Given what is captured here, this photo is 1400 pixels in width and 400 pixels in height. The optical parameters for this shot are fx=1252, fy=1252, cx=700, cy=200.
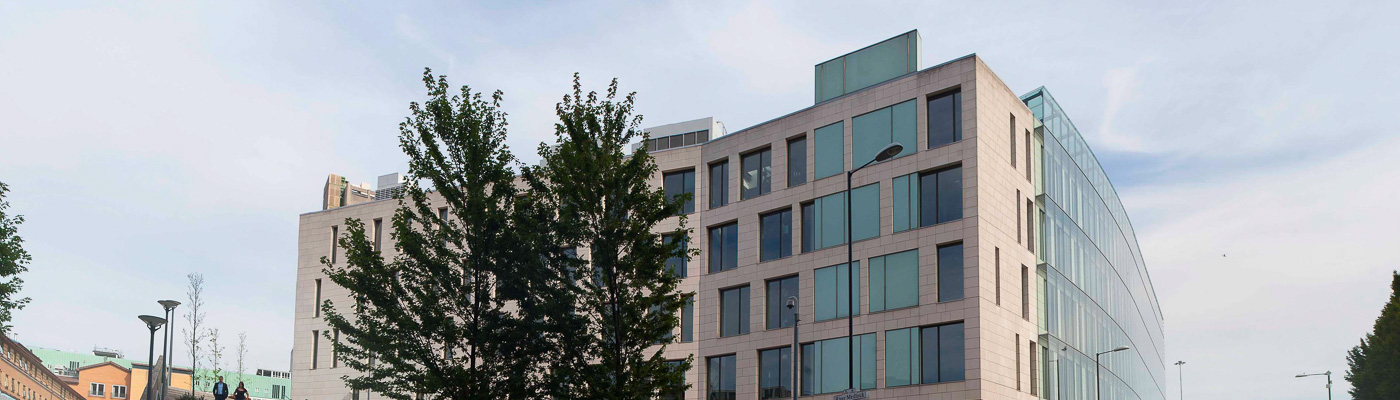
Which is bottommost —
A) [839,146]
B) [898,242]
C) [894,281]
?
[894,281]

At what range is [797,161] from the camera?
5269 centimetres

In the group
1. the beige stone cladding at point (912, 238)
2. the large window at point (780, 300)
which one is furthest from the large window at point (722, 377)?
the large window at point (780, 300)

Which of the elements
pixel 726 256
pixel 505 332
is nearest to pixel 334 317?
pixel 505 332

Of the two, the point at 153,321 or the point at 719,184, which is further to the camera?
the point at 719,184

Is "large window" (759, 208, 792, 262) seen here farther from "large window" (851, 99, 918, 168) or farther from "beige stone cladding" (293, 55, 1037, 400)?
"large window" (851, 99, 918, 168)

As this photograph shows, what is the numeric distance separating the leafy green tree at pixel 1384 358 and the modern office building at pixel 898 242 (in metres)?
18.9

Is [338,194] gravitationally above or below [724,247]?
above

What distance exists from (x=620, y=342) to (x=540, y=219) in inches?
182

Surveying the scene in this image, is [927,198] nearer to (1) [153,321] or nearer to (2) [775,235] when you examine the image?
(2) [775,235]

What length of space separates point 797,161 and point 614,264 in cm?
2033

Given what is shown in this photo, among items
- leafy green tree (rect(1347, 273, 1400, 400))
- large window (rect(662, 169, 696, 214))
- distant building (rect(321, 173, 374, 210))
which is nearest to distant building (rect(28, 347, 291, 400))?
distant building (rect(321, 173, 374, 210))

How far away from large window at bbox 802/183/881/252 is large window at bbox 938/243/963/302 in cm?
305

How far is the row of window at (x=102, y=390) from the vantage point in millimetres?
136000

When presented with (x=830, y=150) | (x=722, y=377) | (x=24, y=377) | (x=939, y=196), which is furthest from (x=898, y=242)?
(x=24, y=377)
